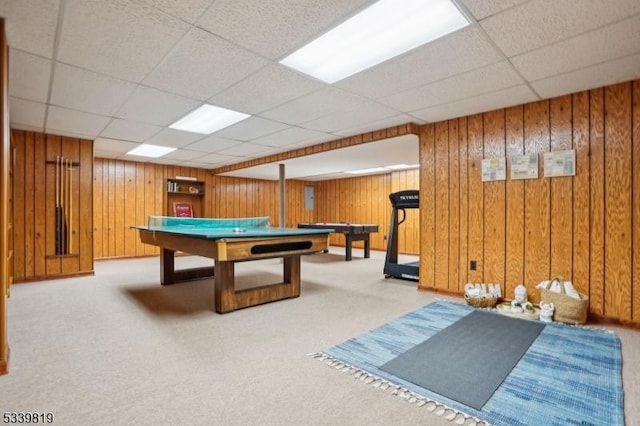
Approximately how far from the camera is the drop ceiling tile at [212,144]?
518 cm

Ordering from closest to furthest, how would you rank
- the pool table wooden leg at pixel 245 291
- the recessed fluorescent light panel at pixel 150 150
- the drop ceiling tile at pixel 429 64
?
the drop ceiling tile at pixel 429 64
the pool table wooden leg at pixel 245 291
the recessed fluorescent light panel at pixel 150 150

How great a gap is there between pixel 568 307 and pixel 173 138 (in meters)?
5.47

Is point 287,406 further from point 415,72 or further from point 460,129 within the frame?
point 460,129

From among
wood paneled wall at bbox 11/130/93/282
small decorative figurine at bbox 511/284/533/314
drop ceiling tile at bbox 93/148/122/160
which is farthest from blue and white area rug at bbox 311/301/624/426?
drop ceiling tile at bbox 93/148/122/160

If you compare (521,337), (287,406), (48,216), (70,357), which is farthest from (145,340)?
(48,216)

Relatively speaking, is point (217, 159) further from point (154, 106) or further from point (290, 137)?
point (154, 106)

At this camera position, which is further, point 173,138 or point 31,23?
point 173,138

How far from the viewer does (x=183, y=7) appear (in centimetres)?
187

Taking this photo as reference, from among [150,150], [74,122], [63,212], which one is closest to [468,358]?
[74,122]

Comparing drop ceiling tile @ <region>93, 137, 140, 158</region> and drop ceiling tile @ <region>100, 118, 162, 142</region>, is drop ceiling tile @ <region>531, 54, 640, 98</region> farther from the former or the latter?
drop ceiling tile @ <region>93, 137, 140, 158</region>

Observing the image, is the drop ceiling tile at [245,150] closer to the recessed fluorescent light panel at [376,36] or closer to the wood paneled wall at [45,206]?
the wood paneled wall at [45,206]

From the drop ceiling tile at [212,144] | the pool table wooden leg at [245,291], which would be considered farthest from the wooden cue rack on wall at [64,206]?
the pool table wooden leg at [245,291]

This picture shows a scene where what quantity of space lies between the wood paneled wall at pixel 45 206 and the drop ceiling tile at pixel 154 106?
184 cm

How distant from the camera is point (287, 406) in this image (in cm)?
168
